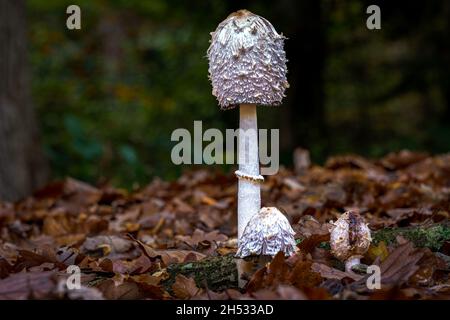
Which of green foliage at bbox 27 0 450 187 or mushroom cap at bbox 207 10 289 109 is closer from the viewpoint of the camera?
mushroom cap at bbox 207 10 289 109

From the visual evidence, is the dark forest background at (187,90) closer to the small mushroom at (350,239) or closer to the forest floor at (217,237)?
the forest floor at (217,237)

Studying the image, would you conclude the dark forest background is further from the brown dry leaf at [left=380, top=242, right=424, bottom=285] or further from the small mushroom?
the brown dry leaf at [left=380, top=242, right=424, bottom=285]

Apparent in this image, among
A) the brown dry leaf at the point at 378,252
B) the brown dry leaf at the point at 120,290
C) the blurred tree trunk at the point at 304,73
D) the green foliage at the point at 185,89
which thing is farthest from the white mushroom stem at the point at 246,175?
the blurred tree trunk at the point at 304,73

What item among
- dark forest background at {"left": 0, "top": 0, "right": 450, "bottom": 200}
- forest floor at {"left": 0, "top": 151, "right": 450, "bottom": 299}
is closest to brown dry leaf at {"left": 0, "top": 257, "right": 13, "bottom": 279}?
forest floor at {"left": 0, "top": 151, "right": 450, "bottom": 299}

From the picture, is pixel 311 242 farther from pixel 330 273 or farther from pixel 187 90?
pixel 187 90

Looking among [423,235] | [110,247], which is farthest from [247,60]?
[110,247]
